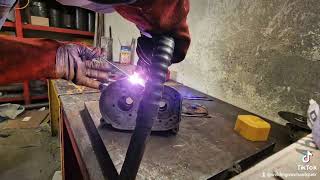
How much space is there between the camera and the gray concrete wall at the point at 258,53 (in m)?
0.80

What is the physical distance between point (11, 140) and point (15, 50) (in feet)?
6.14

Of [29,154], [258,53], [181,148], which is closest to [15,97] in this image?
[29,154]

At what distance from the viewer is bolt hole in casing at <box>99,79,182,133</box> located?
625 millimetres

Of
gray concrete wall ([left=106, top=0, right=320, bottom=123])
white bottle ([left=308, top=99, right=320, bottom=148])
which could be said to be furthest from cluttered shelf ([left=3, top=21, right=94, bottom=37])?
white bottle ([left=308, top=99, right=320, bottom=148])

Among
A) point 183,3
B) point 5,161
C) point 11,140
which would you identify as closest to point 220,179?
point 183,3

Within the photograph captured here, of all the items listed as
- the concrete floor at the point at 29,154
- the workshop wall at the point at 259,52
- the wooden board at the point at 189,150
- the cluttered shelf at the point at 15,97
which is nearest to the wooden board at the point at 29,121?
the concrete floor at the point at 29,154

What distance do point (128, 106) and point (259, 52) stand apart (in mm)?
759

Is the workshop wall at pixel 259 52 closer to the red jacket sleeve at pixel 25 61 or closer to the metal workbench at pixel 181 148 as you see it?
the metal workbench at pixel 181 148

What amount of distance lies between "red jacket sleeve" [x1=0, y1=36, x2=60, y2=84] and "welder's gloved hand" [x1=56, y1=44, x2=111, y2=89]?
22 mm

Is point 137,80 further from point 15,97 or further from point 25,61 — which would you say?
point 15,97

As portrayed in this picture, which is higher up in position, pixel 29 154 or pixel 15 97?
pixel 15 97

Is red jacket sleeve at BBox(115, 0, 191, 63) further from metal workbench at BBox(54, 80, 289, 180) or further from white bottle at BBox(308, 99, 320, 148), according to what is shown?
white bottle at BBox(308, 99, 320, 148)

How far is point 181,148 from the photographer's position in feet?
1.90

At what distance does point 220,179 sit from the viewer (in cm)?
50
